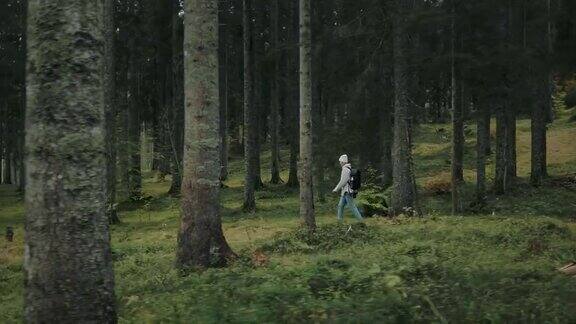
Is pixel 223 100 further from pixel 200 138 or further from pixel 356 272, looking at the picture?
pixel 356 272

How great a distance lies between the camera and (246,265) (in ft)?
30.8

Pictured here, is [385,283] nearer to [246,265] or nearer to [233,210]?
[246,265]

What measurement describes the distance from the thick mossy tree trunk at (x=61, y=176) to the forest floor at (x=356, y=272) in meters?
1.27

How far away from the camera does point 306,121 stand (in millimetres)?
13195

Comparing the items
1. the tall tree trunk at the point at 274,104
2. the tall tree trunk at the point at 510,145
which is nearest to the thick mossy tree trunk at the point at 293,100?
the tall tree trunk at the point at 274,104

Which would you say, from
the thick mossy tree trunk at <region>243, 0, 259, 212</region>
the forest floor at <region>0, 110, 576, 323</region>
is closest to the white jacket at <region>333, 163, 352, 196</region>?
the forest floor at <region>0, 110, 576, 323</region>

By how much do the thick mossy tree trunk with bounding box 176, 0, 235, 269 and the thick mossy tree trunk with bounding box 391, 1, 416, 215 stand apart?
937 centimetres

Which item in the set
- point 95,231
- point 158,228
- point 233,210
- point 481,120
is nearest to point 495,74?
point 481,120

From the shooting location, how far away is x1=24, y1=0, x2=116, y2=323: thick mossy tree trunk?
4113 mm

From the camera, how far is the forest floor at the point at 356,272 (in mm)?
5016

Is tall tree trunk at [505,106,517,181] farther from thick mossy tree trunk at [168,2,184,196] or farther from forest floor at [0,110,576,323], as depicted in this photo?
thick mossy tree trunk at [168,2,184,196]

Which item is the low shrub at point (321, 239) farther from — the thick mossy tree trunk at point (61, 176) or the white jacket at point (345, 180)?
the thick mossy tree trunk at point (61, 176)

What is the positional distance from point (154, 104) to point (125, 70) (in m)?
3.01

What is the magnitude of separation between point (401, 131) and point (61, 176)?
14693 millimetres
